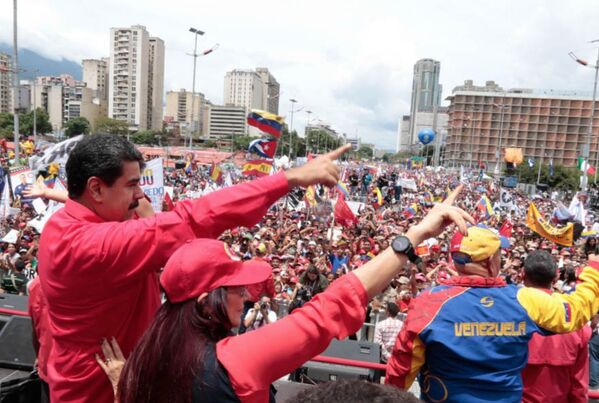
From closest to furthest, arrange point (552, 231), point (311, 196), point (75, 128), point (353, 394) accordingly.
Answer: point (353, 394) < point (552, 231) < point (311, 196) < point (75, 128)

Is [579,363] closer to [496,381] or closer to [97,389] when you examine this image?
[496,381]

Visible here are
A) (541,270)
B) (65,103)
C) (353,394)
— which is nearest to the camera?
(353,394)

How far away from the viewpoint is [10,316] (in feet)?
11.8

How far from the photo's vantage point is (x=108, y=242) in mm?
1535

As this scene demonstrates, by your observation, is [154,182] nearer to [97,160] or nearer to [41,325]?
[41,325]

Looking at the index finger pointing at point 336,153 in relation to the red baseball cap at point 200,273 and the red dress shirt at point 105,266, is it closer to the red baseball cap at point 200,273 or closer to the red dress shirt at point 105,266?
the red dress shirt at point 105,266

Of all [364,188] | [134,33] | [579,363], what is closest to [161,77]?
[134,33]

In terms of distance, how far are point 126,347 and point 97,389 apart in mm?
173

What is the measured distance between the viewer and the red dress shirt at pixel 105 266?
1551 millimetres

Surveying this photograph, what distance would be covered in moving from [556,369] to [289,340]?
6.81ft

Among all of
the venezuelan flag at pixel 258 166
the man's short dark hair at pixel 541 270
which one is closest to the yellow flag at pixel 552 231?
the venezuelan flag at pixel 258 166

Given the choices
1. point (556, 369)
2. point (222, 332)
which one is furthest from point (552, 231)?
point (222, 332)

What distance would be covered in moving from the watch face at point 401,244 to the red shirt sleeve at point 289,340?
191 mm

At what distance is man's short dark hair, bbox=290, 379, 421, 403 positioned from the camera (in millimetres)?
1024
